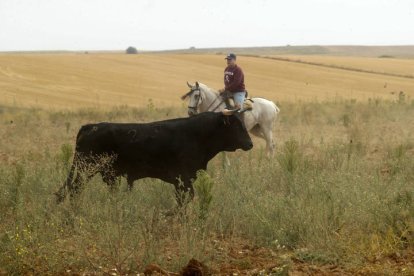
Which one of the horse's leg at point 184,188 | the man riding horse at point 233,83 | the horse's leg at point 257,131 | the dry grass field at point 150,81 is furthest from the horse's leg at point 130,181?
the dry grass field at point 150,81

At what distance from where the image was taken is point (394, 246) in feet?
21.3

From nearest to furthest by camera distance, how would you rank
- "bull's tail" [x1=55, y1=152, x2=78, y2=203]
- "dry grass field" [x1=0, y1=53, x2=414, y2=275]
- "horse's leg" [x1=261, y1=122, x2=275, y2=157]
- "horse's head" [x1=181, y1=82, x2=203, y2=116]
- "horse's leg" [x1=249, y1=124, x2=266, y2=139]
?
"dry grass field" [x1=0, y1=53, x2=414, y2=275]
"bull's tail" [x1=55, y1=152, x2=78, y2=203]
"horse's head" [x1=181, y1=82, x2=203, y2=116]
"horse's leg" [x1=261, y1=122, x2=275, y2=157]
"horse's leg" [x1=249, y1=124, x2=266, y2=139]

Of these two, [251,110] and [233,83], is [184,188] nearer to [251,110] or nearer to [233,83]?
[233,83]

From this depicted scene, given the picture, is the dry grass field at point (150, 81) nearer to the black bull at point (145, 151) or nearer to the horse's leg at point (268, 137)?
the horse's leg at point (268, 137)

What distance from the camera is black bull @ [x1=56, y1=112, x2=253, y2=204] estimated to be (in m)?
8.45

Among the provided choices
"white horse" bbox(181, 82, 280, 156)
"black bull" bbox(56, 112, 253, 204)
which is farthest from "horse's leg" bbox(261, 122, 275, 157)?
"black bull" bbox(56, 112, 253, 204)

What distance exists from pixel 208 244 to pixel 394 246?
1969mm

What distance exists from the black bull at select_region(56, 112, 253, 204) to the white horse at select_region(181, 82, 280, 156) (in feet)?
15.5

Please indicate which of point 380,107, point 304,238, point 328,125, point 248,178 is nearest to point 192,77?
point 380,107

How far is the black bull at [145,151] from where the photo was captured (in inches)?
333

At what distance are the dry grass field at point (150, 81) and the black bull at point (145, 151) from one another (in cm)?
1663

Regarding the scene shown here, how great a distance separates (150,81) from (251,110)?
24.4m

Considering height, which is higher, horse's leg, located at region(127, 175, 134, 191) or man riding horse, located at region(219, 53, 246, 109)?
man riding horse, located at region(219, 53, 246, 109)

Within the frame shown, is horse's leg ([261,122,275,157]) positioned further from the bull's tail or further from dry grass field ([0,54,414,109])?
dry grass field ([0,54,414,109])
